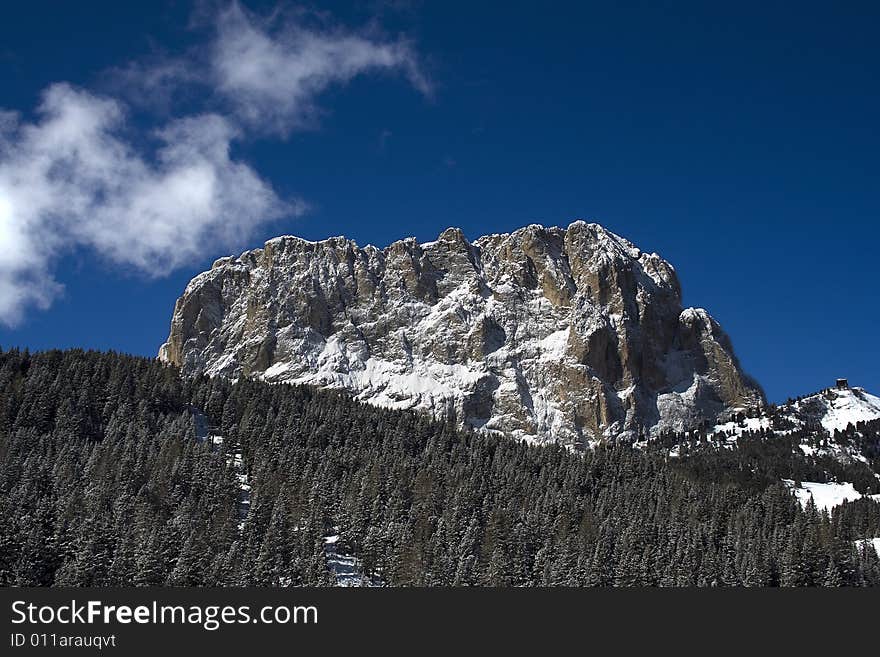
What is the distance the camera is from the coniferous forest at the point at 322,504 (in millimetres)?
94125

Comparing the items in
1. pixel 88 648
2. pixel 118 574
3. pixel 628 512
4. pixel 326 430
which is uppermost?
pixel 326 430

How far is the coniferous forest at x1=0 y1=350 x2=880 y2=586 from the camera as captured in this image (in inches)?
3706

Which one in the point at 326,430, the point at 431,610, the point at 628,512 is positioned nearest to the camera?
the point at 431,610

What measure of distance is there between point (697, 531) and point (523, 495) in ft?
106

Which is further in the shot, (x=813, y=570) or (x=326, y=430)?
(x=326, y=430)

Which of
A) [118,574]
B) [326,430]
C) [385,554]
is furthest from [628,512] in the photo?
[118,574]

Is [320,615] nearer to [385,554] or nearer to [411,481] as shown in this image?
[385,554]

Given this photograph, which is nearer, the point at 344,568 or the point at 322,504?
the point at 344,568

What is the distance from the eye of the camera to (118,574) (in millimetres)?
84562

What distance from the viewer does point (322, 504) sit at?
125000 mm

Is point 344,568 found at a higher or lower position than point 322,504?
lower

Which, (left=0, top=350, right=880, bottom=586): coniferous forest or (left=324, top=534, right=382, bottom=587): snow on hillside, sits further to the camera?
(left=324, top=534, right=382, bottom=587): snow on hillside

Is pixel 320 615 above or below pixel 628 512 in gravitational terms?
below

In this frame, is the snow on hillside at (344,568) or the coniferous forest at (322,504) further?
the snow on hillside at (344,568)
